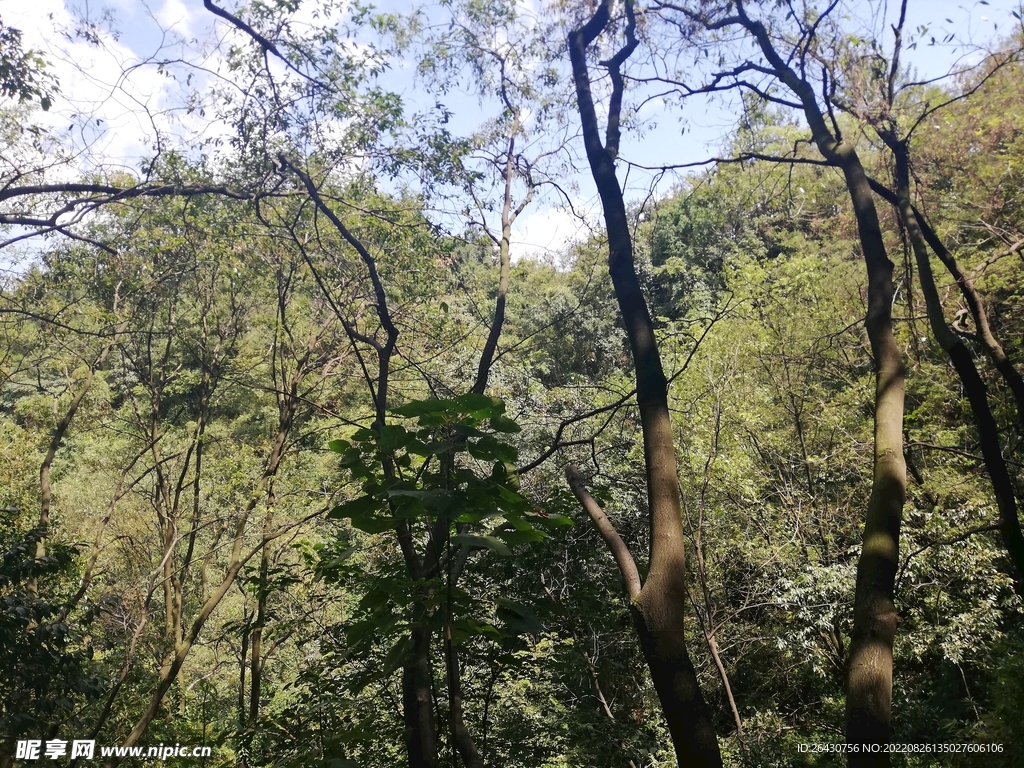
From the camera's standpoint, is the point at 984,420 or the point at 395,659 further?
the point at 984,420

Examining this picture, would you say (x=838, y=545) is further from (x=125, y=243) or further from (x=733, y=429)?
(x=125, y=243)

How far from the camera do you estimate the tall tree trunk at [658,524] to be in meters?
1.90

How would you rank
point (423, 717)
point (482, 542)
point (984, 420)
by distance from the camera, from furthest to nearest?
point (984, 420), point (423, 717), point (482, 542)

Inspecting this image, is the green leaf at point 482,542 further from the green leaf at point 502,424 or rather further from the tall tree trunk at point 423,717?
the tall tree trunk at point 423,717

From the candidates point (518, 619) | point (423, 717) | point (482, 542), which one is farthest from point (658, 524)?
point (423, 717)

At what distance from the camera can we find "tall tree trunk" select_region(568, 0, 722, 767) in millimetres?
1899

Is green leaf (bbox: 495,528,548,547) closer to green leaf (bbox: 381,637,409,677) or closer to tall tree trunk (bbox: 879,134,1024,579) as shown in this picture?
green leaf (bbox: 381,637,409,677)

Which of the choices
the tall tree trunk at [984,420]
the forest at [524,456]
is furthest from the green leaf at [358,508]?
the tall tree trunk at [984,420]

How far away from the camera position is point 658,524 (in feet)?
7.18

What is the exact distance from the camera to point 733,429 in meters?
9.38

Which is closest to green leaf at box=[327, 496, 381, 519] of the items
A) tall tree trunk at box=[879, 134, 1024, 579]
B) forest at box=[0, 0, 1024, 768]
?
forest at box=[0, 0, 1024, 768]

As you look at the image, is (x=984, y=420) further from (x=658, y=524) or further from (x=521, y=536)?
(x=521, y=536)

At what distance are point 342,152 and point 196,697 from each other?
30.2 feet


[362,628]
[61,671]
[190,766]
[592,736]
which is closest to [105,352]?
[61,671]
